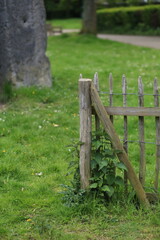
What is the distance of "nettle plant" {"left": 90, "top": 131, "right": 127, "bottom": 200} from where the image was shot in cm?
566

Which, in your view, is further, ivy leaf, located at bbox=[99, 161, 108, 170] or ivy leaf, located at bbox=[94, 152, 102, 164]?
ivy leaf, located at bbox=[94, 152, 102, 164]

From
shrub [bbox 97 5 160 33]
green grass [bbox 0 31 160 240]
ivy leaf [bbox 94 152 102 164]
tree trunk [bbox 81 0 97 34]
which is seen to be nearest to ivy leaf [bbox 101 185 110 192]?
green grass [bbox 0 31 160 240]

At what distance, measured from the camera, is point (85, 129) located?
5820mm

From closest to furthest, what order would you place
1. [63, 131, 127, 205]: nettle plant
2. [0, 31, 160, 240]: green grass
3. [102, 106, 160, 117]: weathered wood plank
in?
1. [0, 31, 160, 240]: green grass
2. [102, 106, 160, 117]: weathered wood plank
3. [63, 131, 127, 205]: nettle plant

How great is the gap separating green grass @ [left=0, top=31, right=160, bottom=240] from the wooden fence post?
374 mm

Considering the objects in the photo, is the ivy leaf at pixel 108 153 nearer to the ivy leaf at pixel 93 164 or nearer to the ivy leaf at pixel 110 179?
the ivy leaf at pixel 93 164

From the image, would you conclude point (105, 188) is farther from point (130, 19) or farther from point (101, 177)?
point (130, 19)

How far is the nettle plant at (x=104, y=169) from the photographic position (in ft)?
18.6

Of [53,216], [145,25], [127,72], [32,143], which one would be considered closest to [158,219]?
[53,216]

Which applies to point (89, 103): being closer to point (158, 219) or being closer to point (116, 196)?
point (116, 196)

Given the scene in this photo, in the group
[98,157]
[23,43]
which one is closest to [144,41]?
[23,43]

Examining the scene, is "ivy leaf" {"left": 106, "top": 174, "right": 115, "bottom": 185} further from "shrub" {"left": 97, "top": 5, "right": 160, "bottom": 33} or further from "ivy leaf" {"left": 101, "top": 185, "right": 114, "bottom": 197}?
"shrub" {"left": 97, "top": 5, "right": 160, "bottom": 33}

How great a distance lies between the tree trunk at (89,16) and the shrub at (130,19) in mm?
6342

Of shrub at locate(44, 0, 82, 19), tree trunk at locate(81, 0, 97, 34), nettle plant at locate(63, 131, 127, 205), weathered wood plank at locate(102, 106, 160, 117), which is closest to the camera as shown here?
weathered wood plank at locate(102, 106, 160, 117)
